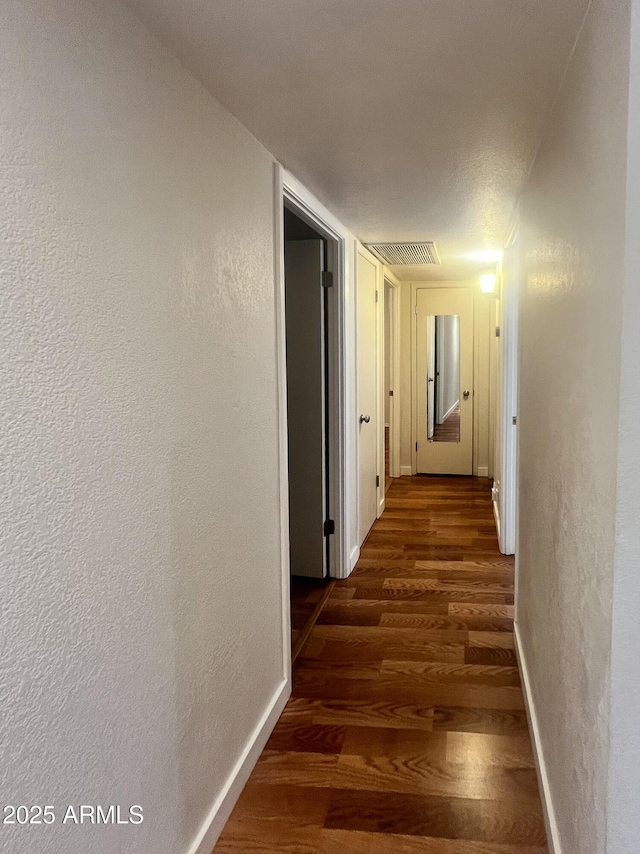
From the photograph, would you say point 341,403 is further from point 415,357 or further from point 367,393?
point 415,357

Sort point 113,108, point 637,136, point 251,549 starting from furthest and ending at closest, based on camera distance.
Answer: point 251,549
point 113,108
point 637,136

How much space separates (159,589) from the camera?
151 centimetres

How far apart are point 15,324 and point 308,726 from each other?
1.95 meters

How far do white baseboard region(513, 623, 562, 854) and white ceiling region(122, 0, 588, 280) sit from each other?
1.94 meters

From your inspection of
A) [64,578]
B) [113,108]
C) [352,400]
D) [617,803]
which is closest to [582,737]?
[617,803]

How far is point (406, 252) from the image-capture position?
185 inches

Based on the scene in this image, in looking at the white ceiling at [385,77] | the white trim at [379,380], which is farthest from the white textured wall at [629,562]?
the white trim at [379,380]

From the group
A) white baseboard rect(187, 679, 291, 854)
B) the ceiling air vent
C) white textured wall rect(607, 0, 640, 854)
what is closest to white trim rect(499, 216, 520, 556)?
the ceiling air vent

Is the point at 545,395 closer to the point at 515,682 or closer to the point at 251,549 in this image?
the point at 251,549

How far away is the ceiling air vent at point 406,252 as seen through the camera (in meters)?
4.39

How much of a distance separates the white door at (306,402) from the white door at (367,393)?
523 millimetres

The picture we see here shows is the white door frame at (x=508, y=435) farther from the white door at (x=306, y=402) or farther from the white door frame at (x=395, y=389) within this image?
the white door frame at (x=395, y=389)

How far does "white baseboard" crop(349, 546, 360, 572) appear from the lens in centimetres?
409

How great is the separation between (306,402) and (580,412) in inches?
101
